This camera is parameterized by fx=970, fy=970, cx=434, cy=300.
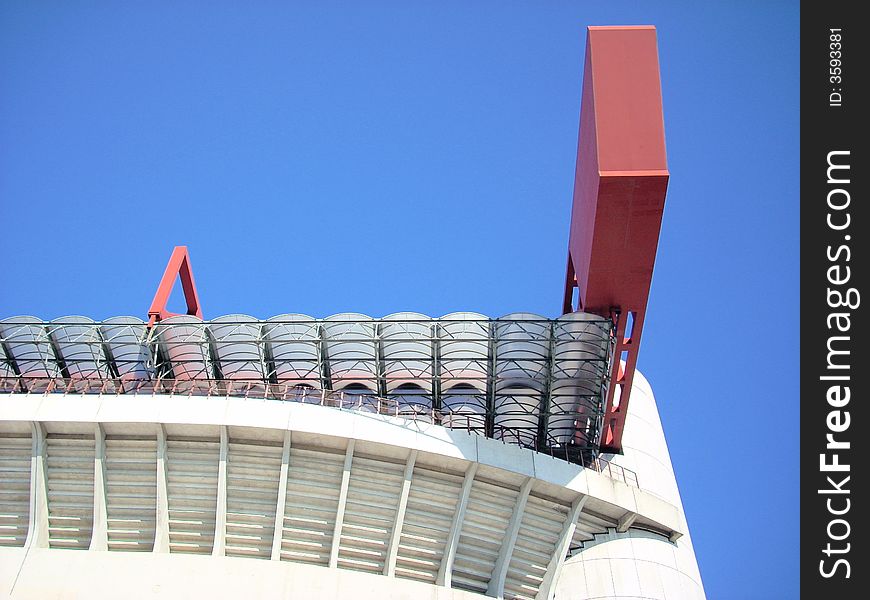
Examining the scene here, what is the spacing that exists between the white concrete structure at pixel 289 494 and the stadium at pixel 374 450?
76mm

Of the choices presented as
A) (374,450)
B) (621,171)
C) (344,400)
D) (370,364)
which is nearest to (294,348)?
(344,400)

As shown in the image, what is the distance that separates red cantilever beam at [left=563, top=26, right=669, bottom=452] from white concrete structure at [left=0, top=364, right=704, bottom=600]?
757cm

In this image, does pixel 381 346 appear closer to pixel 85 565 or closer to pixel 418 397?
pixel 418 397

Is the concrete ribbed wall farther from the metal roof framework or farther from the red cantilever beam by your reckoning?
the red cantilever beam

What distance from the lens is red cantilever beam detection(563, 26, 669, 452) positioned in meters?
31.5

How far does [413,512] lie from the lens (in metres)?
37.3

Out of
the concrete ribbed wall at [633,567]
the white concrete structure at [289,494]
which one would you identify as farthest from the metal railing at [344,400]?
the white concrete structure at [289,494]

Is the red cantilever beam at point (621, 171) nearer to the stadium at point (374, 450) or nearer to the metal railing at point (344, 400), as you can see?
the stadium at point (374, 450)

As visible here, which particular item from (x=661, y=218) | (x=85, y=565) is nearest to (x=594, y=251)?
(x=661, y=218)

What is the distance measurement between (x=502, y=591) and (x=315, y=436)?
9.33 metres

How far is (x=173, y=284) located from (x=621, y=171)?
74.1ft

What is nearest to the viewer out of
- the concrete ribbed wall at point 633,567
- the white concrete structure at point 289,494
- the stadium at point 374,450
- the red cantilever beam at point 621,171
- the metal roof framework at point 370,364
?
the red cantilever beam at point 621,171

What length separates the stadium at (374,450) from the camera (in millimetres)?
33750

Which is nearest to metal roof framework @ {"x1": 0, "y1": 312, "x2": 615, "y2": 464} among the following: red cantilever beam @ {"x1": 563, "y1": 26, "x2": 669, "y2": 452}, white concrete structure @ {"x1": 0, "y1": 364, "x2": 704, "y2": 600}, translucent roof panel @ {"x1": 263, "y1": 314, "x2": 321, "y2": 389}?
translucent roof panel @ {"x1": 263, "y1": 314, "x2": 321, "y2": 389}
